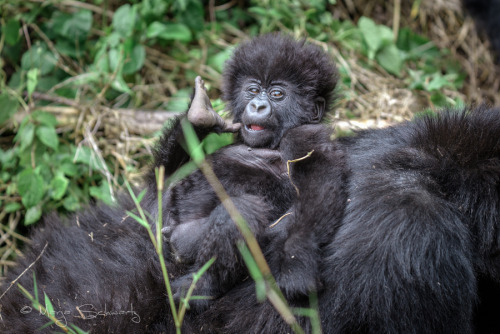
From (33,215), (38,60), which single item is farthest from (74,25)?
(33,215)

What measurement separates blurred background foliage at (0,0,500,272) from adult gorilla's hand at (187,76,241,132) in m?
0.43

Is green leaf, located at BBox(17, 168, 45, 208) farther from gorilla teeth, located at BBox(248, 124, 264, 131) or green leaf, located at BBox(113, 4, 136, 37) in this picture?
gorilla teeth, located at BBox(248, 124, 264, 131)

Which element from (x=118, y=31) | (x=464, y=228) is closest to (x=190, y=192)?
(x=464, y=228)

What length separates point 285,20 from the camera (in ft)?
14.0

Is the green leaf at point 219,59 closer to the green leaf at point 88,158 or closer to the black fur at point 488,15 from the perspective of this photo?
the green leaf at point 88,158

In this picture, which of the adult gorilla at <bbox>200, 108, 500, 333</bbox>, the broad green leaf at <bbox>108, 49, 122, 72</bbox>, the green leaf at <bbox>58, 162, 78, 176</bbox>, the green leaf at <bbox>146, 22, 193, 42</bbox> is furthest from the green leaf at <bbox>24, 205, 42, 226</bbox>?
the adult gorilla at <bbox>200, 108, 500, 333</bbox>

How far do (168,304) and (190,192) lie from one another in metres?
0.46

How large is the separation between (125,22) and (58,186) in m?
1.20

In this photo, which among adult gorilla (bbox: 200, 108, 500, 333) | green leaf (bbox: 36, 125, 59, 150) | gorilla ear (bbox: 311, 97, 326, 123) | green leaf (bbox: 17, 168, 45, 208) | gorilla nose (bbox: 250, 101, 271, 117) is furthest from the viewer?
green leaf (bbox: 36, 125, 59, 150)

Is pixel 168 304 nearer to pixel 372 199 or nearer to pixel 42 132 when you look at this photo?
pixel 372 199

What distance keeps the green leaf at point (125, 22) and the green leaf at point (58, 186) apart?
107 cm

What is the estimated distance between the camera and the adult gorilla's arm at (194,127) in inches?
88.0

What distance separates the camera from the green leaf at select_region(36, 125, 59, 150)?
3186mm

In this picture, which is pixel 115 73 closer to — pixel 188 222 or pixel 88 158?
pixel 88 158
